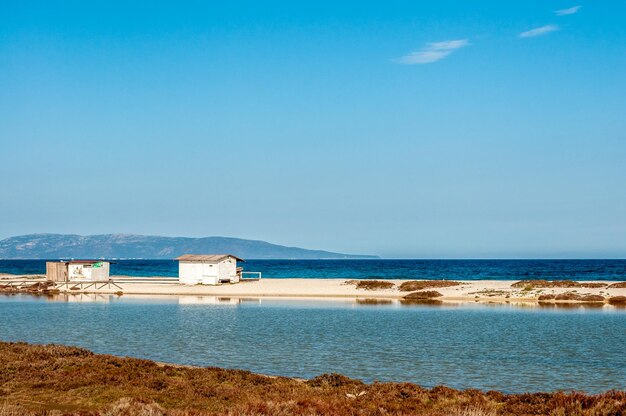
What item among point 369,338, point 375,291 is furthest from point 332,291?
point 369,338

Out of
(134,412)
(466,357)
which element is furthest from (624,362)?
(134,412)

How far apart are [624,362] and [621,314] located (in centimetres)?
2195

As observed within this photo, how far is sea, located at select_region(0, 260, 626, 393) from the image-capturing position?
2166cm

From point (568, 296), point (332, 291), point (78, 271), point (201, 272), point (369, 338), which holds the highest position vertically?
point (78, 271)

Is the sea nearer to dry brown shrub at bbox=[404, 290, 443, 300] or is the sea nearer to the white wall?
dry brown shrub at bbox=[404, 290, 443, 300]

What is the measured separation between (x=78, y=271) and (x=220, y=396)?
2499 inches

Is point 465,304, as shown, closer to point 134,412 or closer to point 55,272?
point 134,412

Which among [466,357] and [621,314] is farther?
[621,314]

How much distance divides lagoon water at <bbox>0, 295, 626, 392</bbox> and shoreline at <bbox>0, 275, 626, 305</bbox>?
7767 mm

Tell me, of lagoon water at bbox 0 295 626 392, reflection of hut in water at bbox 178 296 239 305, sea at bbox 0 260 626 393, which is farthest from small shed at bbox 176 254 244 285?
lagoon water at bbox 0 295 626 392

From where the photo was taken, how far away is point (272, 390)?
56.7 feet

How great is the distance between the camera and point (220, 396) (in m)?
16.5

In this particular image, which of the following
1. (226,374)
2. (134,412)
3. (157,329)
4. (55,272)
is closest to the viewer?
(134,412)

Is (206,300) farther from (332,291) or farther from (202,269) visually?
(202,269)
